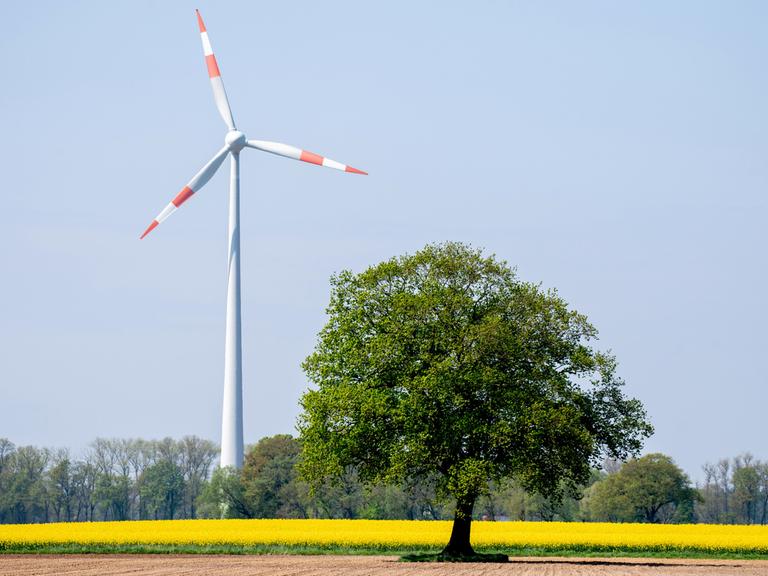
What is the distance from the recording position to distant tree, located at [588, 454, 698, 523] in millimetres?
129125

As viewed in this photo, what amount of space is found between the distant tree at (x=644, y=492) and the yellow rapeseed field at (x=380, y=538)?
52902 millimetres

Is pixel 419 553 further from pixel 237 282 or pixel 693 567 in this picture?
pixel 237 282

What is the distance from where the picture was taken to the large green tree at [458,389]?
56719mm

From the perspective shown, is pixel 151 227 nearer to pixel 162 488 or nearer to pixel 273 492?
pixel 273 492

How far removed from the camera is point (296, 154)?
4043 inches

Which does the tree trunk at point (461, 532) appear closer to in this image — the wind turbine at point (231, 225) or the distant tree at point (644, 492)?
the wind turbine at point (231, 225)

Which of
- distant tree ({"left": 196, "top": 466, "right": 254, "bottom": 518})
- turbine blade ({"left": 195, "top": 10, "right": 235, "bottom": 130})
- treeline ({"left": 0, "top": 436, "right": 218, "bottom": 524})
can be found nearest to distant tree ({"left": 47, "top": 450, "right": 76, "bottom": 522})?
treeline ({"left": 0, "top": 436, "right": 218, "bottom": 524})

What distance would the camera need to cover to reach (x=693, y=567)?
55.1 m

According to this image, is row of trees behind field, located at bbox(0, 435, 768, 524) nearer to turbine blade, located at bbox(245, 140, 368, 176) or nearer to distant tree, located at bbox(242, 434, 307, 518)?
distant tree, located at bbox(242, 434, 307, 518)

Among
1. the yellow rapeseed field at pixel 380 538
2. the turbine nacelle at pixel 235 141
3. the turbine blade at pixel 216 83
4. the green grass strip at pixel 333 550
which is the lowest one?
the green grass strip at pixel 333 550

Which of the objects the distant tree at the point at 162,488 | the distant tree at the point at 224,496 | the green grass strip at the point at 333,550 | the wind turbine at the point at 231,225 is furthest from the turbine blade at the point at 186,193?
the distant tree at the point at 162,488

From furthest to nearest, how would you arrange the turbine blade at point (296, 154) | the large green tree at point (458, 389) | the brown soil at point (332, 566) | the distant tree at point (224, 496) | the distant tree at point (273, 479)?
the distant tree at point (273, 479) → the distant tree at point (224, 496) → the turbine blade at point (296, 154) → the large green tree at point (458, 389) → the brown soil at point (332, 566)

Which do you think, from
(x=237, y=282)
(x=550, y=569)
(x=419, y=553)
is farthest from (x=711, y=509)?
(x=550, y=569)

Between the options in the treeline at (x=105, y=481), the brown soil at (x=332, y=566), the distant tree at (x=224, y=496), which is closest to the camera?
the brown soil at (x=332, y=566)
